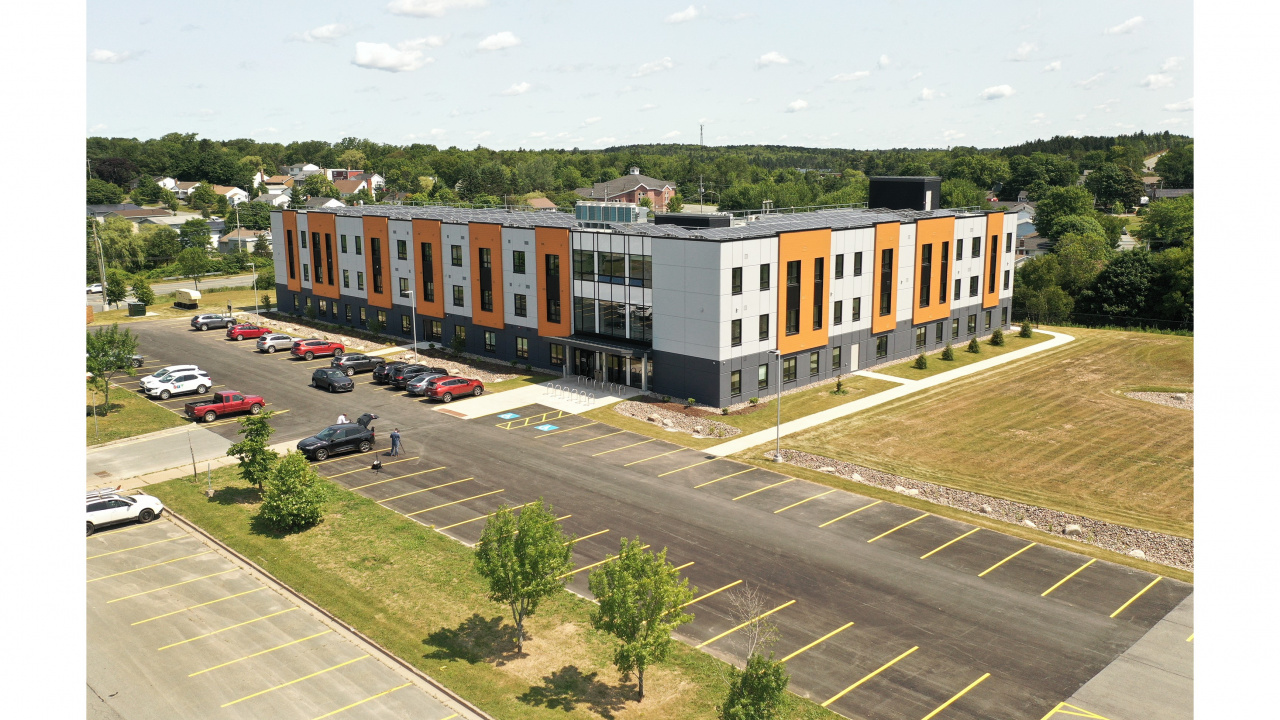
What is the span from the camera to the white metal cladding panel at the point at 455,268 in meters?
71.2

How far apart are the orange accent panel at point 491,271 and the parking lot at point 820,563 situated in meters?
18.1

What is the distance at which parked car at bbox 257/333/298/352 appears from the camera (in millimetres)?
72812

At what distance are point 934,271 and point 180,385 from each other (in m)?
58.4

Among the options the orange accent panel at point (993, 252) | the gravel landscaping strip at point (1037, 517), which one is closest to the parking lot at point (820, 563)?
the gravel landscaping strip at point (1037, 517)

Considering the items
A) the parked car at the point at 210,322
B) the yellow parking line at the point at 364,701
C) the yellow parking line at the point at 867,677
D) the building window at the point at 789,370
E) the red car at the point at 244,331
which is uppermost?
the parked car at the point at 210,322

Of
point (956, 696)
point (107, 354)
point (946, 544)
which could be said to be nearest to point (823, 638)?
point (956, 696)

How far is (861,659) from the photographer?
26.1m

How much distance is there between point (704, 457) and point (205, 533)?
24.0m

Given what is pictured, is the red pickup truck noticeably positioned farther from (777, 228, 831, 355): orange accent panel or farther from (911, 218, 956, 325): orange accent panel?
(911, 218, 956, 325): orange accent panel

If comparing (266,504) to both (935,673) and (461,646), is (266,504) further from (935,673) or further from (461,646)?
(935,673)

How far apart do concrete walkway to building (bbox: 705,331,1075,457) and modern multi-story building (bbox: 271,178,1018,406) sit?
4.86 metres

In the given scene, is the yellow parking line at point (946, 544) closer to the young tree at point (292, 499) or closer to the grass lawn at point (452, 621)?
the grass lawn at point (452, 621)

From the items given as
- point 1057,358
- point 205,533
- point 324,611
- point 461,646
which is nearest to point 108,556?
point 205,533

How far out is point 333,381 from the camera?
59.0 m
